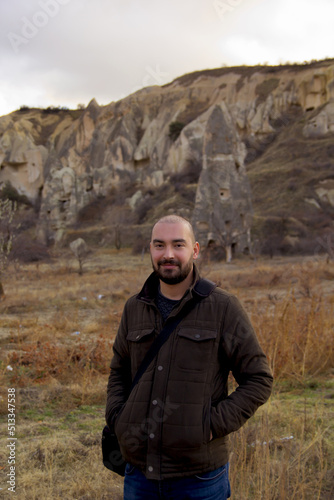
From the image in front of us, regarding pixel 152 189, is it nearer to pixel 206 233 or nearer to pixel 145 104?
pixel 206 233

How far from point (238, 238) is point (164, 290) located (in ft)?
75.7

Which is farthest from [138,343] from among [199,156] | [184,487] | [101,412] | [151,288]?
[199,156]

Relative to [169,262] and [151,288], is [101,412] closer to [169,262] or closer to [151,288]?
[151,288]

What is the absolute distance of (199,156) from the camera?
38.5m

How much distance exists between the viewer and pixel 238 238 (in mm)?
24547

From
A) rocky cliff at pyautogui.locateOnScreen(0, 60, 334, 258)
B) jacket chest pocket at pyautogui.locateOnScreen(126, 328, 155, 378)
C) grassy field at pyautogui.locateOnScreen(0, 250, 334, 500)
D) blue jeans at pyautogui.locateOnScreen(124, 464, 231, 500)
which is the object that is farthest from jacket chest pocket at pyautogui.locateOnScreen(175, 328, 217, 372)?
rocky cliff at pyautogui.locateOnScreen(0, 60, 334, 258)

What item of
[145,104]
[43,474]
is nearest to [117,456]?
[43,474]

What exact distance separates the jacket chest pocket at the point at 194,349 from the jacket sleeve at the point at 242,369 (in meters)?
0.07

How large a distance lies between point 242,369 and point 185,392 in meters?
0.25

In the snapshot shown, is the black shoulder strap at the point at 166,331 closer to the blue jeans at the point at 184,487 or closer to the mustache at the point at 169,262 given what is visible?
the mustache at the point at 169,262

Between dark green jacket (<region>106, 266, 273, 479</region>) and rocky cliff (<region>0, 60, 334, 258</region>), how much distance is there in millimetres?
21441

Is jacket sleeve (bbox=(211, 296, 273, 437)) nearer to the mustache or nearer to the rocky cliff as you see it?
the mustache

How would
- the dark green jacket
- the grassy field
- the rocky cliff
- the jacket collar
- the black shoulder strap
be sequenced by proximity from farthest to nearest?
1. the rocky cliff
2. the grassy field
3. the jacket collar
4. the black shoulder strap
5. the dark green jacket

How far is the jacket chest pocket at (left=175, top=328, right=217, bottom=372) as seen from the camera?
5.36 ft
